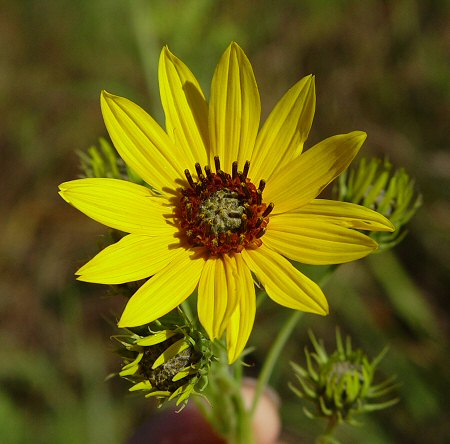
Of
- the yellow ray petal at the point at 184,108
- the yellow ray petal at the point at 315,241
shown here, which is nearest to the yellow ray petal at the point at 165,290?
the yellow ray petal at the point at 315,241

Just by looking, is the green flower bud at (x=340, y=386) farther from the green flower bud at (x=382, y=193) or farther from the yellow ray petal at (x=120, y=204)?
the yellow ray petal at (x=120, y=204)

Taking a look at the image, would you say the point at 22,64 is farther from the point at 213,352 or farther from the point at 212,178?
the point at 213,352

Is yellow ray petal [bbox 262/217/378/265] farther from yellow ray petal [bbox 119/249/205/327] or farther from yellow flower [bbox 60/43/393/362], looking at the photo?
yellow ray petal [bbox 119/249/205/327]

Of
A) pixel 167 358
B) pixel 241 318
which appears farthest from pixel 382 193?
pixel 167 358

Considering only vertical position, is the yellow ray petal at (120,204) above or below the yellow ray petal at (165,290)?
above

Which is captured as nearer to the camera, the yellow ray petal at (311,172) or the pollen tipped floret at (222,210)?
the yellow ray petal at (311,172)

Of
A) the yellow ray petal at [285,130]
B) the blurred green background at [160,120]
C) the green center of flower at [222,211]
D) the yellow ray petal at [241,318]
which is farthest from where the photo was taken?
the blurred green background at [160,120]

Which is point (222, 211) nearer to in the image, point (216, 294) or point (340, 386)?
point (216, 294)

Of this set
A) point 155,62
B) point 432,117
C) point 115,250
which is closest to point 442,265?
point 432,117

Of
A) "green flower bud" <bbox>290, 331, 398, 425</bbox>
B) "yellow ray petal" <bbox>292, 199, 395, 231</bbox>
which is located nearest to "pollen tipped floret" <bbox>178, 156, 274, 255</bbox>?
"yellow ray petal" <bbox>292, 199, 395, 231</bbox>
